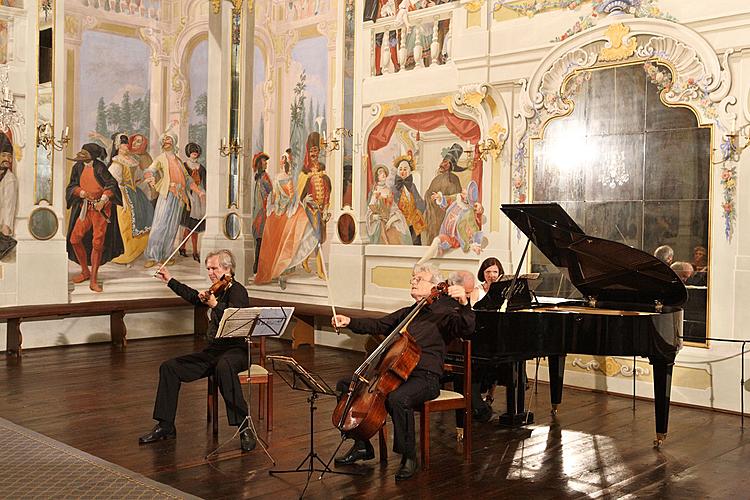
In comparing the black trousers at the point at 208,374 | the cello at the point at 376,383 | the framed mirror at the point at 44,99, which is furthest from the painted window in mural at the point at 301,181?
the cello at the point at 376,383

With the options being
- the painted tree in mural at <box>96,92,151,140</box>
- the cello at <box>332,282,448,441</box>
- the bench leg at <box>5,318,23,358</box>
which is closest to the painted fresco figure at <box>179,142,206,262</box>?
the painted tree in mural at <box>96,92,151,140</box>

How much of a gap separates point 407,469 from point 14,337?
→ 6642 mm

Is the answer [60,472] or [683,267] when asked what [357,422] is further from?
[683,267]

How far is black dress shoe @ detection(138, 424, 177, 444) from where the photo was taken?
233 inches

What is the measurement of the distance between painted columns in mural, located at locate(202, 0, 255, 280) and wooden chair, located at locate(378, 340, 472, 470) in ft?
23.7

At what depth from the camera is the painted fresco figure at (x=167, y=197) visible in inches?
481

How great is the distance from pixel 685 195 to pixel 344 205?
14.8ft

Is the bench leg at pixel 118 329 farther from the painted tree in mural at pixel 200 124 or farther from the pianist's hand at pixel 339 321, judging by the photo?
the pianist's hand at pixel 339 321

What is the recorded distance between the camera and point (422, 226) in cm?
994

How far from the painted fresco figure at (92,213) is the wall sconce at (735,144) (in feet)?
26.2

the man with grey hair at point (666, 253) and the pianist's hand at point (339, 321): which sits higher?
the man with grey hair at point (666, 253)

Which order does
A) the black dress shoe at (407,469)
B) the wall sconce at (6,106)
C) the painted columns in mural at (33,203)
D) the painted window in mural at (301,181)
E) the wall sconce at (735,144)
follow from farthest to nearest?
the painted window in mural at (301,181) < the painted columns in mural at (33,203) < the wall sconce at (6,106) < the wall sconce at (735,144) < the black dress shoe at (407,469)

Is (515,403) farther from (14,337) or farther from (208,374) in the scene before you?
(14,337)

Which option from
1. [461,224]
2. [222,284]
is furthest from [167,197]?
[222,284]
